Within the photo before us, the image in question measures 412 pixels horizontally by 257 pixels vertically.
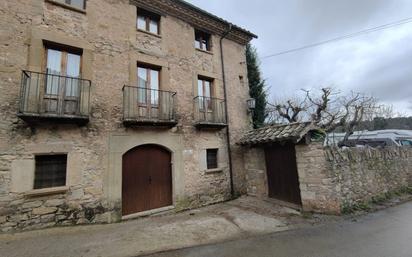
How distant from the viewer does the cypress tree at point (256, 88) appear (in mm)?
12762

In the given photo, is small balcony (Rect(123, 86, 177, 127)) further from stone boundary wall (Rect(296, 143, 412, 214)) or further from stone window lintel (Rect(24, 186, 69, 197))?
stone boundary wall (Rect(296, 143, 412, 214))

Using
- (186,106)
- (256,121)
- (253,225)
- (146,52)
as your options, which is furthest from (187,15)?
(253,225)

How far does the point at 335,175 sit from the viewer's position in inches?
264

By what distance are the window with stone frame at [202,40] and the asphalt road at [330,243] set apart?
819cm

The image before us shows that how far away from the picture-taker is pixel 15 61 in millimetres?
5605

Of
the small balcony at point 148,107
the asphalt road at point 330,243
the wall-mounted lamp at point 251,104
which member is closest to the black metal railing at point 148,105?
the small balcony at point 148,107

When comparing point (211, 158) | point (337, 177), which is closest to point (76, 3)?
point (211, 158)

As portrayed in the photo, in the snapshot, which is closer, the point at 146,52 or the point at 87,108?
the point at 87,108

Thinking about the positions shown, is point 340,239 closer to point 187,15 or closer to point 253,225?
point 253,225

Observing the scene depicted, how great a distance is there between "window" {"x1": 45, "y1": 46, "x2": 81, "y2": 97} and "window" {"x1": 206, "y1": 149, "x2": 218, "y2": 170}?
525 centimetres

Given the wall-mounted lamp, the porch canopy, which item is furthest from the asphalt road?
the wall-mounted lamp

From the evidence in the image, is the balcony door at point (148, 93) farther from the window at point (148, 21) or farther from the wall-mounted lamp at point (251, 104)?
the wall-mounted lamp at point (251, 104)

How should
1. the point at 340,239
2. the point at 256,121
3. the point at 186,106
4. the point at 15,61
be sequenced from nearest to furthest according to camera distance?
the point at 340,239
the point at 15,61
the point at 186,106
the point at 256,121

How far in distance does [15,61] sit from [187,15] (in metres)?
6.37
